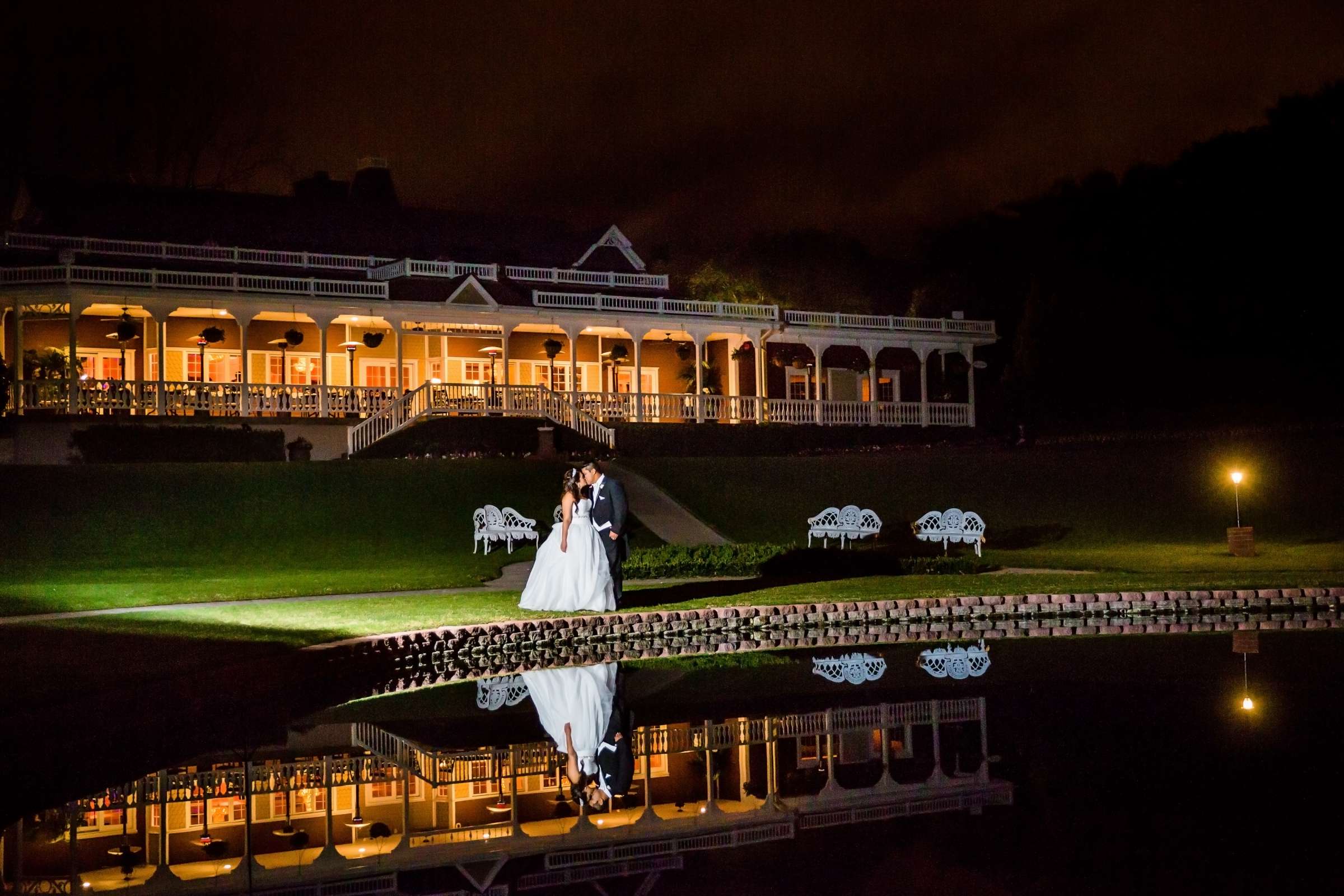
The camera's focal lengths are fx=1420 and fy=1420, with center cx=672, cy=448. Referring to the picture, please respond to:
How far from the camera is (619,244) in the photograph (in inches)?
1916

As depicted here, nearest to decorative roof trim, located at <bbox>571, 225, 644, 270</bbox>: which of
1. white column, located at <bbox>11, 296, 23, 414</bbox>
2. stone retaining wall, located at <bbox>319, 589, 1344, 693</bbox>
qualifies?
white column, located at <bbox>11, 296, 23, 414</bbox>

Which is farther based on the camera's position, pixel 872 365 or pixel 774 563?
pixel 872 365

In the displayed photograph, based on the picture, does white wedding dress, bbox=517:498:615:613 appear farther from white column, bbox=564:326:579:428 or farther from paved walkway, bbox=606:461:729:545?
white column, bbox=564:326:579:428

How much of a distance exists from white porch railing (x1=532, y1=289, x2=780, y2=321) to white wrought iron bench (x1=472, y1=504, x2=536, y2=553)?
47.2ft

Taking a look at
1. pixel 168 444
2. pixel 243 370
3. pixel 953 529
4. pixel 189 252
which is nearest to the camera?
pixel 953 529

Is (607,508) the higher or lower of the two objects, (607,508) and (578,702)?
the higher

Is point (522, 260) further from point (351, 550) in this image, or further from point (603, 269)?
point (351, 550)

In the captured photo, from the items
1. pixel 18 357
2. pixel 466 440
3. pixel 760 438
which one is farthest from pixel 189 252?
pixel 760 438

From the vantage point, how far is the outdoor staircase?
1366 inches

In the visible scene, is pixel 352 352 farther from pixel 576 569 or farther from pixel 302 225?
pixel 576 569

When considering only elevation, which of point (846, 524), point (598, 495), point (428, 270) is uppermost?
point (428, 270)

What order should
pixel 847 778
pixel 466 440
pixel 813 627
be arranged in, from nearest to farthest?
pixel 847 778 → pixel 813 627 → pixel 466 440

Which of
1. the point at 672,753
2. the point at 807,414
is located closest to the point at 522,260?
the point at 807,414

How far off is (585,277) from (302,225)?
9.11 m
